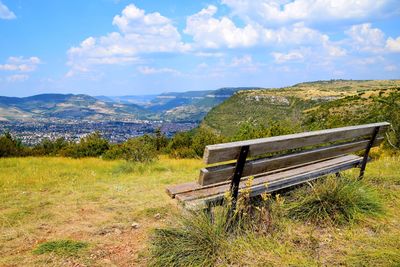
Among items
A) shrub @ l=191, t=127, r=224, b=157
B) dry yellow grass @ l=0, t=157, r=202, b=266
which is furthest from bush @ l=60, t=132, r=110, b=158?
dry yellow grass @ l=0, t=157, r=202, b=266

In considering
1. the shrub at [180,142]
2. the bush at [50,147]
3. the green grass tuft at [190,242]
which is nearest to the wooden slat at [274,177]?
the green grass tuft at [190,242]

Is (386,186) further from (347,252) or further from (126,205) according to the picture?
(126,205)

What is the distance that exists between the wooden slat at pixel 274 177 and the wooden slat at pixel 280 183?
3 cm

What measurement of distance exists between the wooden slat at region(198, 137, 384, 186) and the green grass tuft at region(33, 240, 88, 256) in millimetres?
1636

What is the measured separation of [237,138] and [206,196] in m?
17.9

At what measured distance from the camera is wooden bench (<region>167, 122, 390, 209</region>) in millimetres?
3311

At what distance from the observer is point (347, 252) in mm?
3311

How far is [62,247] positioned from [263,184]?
239 cm

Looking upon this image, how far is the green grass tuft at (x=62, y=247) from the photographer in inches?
143

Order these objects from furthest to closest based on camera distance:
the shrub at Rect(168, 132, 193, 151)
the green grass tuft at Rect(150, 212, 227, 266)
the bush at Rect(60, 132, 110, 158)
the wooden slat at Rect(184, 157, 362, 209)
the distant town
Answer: the distant town < the shrub at Rect(168, 132, 193, 151) < the bush at Rect(60, 132, 110, 158) < the wooden slat at Rect(184, 157, 362, 209) < the green grass tuft at Rect(150, 212, 227, 266)

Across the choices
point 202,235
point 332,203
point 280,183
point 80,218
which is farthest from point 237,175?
point 80,218

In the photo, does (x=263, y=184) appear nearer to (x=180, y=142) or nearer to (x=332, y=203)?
(x=332, y=203)

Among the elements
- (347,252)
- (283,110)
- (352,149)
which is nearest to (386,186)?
(352,149)

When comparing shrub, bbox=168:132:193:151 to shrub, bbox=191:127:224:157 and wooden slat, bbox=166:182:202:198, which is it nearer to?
shrub, bbox=191:127:224:157
